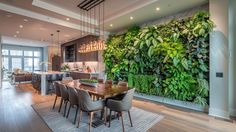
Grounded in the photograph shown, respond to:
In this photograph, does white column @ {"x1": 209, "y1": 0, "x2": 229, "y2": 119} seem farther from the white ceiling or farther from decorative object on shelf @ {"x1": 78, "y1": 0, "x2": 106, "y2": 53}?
decorative object on shelf @ {"x1": 78, "y1": 0, "x2": 106, "y2": 53}

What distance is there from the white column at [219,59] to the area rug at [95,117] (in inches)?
62.6

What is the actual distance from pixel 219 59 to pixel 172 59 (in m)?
1.20

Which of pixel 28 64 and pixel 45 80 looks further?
pixel 28 64

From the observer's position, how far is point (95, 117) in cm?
363

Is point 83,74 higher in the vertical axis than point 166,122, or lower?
higher

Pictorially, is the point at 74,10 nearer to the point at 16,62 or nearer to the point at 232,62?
the point at 232,62

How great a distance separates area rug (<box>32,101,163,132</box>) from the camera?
2986mm

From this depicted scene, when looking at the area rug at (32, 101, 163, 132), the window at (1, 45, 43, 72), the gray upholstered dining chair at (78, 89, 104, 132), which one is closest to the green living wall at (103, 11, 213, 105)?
the area rug at (32, 101, 163, 132)

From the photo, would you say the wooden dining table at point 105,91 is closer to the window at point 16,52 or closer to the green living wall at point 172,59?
the green living wall at point 172,59

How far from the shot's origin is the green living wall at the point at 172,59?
12.8 feet

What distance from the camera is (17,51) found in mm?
13125

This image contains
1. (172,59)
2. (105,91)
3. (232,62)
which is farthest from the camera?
(172,59)

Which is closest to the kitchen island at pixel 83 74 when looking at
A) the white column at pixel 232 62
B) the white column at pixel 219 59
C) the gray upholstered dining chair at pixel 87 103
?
the gray upholstered dining chair at pixel 87 103

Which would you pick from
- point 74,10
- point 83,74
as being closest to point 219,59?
point 74,10
